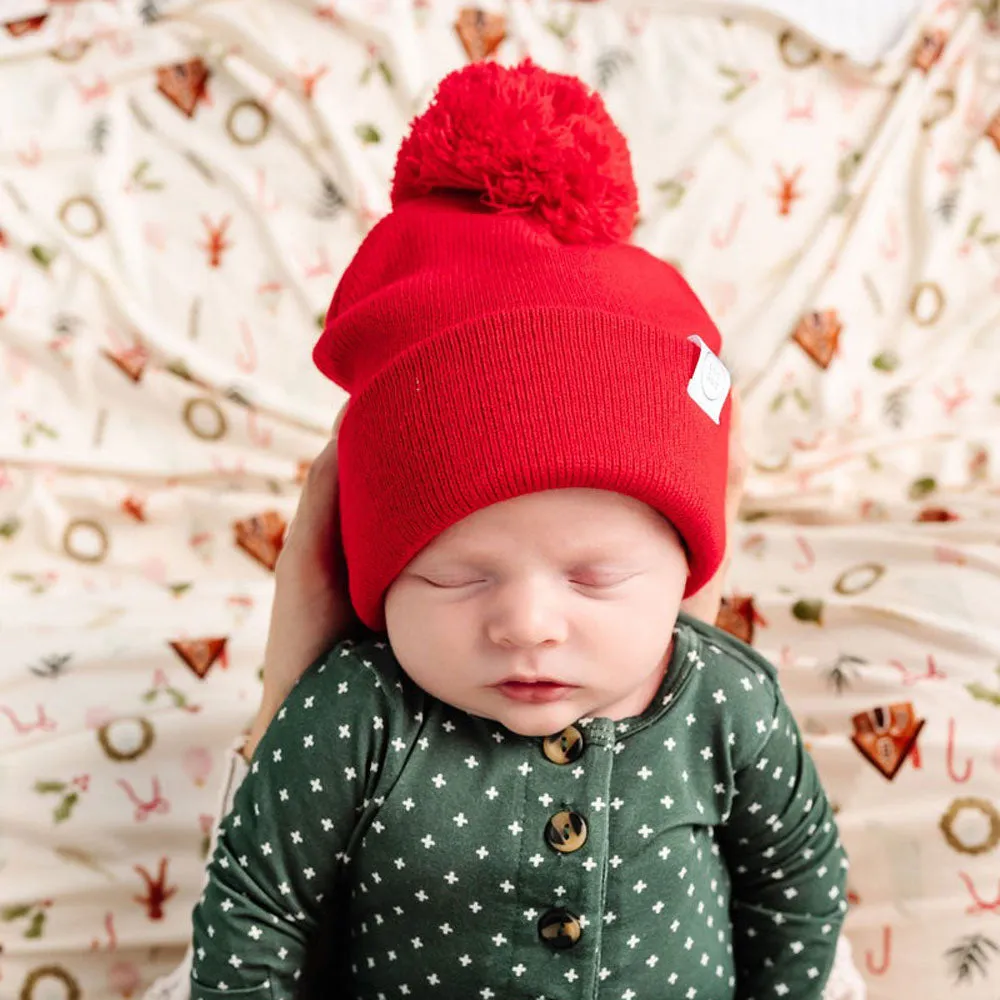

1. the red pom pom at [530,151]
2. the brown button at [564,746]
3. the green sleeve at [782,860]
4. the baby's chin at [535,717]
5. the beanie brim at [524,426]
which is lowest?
the green sleeve at [782,860]

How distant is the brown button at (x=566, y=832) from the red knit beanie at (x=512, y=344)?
0.58 feet

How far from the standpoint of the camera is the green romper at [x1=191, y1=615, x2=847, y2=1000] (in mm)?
752

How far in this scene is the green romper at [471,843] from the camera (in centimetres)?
75

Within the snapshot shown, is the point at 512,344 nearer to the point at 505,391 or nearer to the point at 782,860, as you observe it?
the point at 505,391

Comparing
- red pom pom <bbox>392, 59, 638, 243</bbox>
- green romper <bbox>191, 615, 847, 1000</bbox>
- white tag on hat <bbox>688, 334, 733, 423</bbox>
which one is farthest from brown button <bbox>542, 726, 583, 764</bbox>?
red pom pom <bbox>392, 59, 638, 243</bbox>

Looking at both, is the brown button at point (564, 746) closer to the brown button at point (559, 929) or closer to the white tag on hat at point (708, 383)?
the brown button at point (559, 929)

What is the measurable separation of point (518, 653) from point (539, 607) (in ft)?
0.11

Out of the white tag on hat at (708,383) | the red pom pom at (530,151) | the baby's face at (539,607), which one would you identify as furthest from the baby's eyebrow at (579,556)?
the red pom pom at (530,151)

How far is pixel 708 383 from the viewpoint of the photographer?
75cm

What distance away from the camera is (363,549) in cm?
74

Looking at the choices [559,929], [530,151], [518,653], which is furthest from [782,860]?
[530,151]

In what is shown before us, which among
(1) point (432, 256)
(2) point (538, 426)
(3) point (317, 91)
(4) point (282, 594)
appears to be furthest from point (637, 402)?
(3) point (317, 91)

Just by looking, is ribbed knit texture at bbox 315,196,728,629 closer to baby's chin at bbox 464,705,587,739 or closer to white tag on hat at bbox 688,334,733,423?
white tag on hat at bbox 688,334,733,423

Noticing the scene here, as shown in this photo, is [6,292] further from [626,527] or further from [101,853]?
[626,527]
